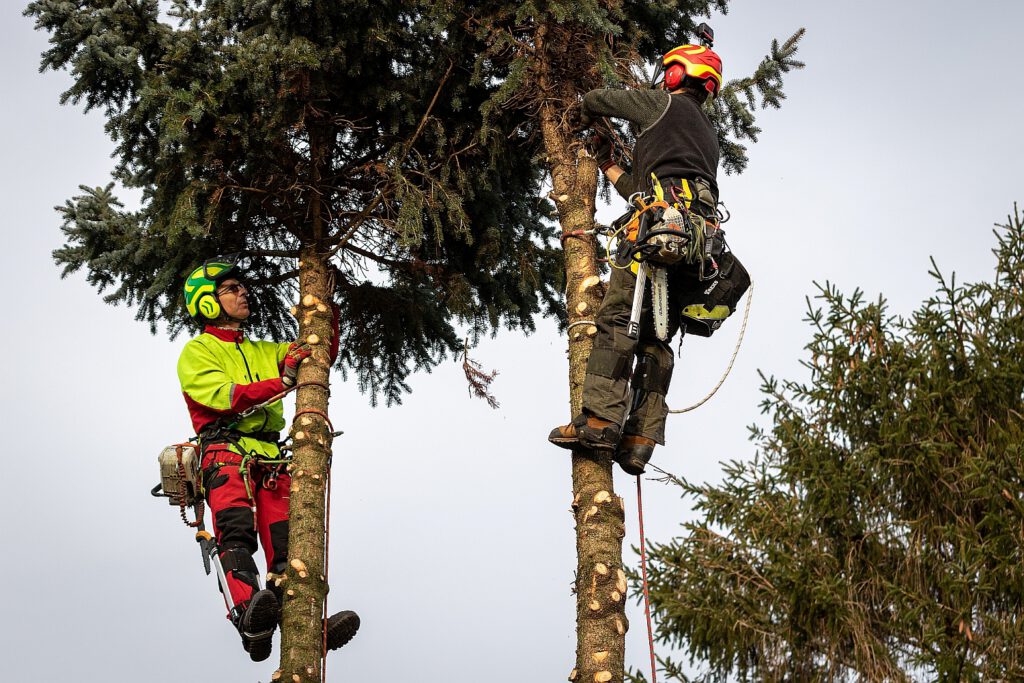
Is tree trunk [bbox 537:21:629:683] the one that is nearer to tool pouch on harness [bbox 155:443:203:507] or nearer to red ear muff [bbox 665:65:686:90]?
red ear muff [bbox 665:65:686:90]

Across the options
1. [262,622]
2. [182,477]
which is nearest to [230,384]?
[182,477]

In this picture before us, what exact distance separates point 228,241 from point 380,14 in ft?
5.87

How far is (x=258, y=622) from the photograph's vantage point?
6578mm

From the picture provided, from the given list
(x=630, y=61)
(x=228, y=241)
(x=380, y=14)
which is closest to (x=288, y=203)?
(x=228, y=241)

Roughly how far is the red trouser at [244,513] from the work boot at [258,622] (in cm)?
16

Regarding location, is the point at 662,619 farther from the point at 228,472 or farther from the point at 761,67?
the point at 761,67

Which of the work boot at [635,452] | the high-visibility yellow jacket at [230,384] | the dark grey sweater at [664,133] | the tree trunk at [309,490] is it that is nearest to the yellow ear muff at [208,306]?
the high-visibility yellow jacket at [230,384]

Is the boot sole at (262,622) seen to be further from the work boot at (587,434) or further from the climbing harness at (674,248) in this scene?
the climbing harness at (674,248)

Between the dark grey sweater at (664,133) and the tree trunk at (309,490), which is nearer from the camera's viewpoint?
the dark grey sweater at (664,133)

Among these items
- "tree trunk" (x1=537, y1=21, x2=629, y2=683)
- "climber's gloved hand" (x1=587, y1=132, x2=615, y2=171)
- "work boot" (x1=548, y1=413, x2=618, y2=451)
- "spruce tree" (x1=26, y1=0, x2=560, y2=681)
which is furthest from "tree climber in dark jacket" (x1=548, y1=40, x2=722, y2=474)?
"spruce tree" (x1=26, y1=0, x2=560, y2=681)

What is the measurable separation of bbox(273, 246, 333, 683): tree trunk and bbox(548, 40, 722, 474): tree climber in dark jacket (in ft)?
5.47

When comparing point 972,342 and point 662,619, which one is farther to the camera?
point 972,342

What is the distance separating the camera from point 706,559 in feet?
20.3

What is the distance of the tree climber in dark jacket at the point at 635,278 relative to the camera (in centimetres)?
607
